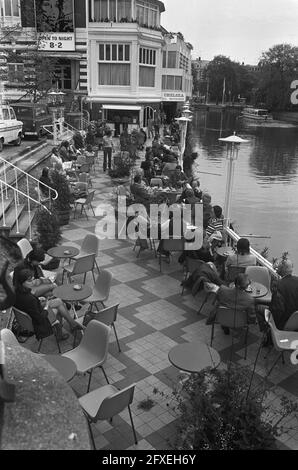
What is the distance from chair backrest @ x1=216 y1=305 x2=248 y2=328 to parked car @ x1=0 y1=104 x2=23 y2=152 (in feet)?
44.6

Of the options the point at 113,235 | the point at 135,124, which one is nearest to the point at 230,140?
the point at 113,235

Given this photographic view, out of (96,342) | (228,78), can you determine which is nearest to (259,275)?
(96,342)

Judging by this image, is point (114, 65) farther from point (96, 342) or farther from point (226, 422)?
point (226, 422)

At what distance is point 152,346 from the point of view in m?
6.26

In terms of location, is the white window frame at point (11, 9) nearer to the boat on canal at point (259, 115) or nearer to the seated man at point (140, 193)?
the seated man at point (140, 193)

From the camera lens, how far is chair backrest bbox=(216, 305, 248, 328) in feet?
19.5

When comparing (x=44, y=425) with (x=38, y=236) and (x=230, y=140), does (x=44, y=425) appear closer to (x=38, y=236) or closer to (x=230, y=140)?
(x=38, y=236)

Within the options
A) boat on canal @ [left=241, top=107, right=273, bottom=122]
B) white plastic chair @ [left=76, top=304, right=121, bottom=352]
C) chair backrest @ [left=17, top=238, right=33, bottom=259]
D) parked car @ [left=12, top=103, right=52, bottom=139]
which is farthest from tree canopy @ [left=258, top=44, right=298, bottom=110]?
white plastic chair @ [left=76, top=304, right=121, bottom=352]

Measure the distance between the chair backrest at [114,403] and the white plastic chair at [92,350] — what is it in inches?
34.5

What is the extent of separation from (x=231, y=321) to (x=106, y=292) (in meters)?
1.99

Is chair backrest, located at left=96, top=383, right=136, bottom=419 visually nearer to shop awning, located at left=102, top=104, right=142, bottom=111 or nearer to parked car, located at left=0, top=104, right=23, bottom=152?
parked car, located at left=0, top=104, right=23, bottom=152

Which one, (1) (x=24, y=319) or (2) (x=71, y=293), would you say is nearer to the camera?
(1) (x=24, y=319)

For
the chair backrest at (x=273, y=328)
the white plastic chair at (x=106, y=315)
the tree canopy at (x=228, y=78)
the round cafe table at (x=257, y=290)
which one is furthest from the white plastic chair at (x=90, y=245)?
the tree canopy at (x=228, y=78)

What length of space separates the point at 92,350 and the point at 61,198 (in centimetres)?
670
